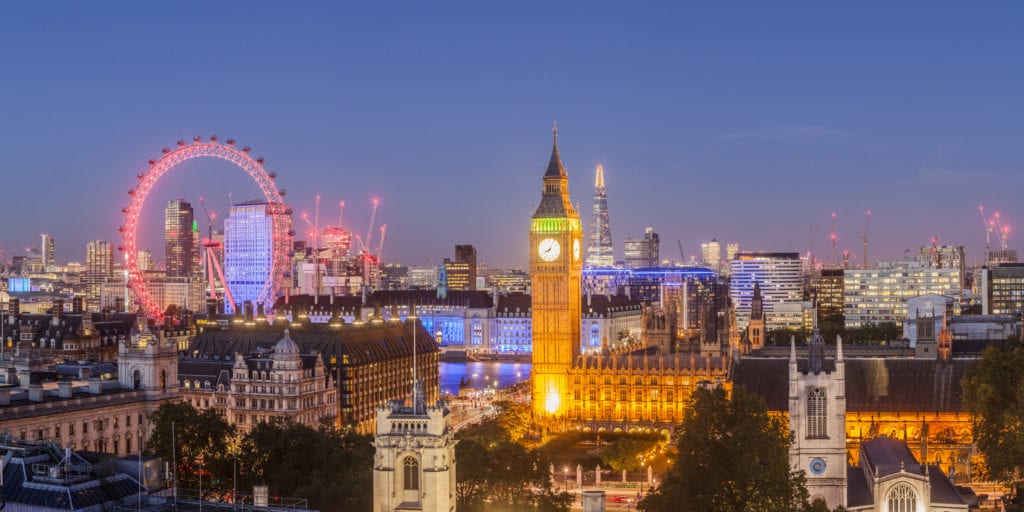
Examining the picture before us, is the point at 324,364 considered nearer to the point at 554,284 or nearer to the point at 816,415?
the point at 554,284

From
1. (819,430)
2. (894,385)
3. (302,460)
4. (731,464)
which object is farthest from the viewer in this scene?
(894,385)

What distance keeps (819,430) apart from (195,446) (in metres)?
39.7

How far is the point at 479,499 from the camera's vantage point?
239 feet

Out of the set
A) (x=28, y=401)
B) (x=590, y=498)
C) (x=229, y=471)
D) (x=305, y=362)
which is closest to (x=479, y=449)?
(x=229, y=471)

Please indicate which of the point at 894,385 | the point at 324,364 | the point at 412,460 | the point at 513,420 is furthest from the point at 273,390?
the point at 412,460

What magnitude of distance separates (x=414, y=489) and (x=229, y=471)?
28626 mm

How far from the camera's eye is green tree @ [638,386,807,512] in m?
65.8

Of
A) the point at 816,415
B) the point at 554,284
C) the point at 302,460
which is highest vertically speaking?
the point at 554,284

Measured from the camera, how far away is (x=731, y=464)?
225ft

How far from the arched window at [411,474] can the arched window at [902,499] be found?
31.3m

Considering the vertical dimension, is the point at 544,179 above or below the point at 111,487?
above

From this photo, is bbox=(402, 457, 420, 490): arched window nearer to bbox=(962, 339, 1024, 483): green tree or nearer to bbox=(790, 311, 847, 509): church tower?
bbox=(790, 311, 847, 509): church tower

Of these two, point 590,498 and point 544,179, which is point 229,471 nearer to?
point 590,498

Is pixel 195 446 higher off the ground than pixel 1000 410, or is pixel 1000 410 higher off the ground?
pixel 1000 410
